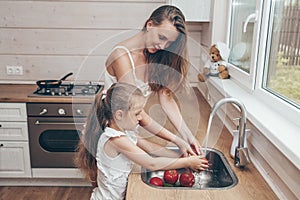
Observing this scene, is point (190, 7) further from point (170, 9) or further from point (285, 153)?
point (285, 153)

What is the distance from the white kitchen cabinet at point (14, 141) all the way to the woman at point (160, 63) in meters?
1.26

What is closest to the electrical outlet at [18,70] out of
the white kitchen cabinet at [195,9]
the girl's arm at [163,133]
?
the white kitchen cabinet at [195,9]

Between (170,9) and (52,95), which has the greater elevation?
(170,9)

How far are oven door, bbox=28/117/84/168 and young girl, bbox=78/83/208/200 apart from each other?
4.06 ft

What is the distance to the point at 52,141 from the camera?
2.53 metres

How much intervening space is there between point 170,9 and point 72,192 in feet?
5.87

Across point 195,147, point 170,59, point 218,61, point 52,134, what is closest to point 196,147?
point 195,147

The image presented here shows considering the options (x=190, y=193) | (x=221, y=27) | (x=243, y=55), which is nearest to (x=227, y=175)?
(x=190, y=193)

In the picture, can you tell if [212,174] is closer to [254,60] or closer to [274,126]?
[274,126]

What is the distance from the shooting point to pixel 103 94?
1.32 meters

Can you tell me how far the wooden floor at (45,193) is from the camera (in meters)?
2.50

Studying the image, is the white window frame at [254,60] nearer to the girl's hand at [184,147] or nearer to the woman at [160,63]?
the woman at [160,63]

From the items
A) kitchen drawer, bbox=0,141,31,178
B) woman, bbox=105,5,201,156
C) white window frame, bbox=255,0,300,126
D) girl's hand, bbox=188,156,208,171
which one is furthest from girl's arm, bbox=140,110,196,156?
kitchen drawer, bbox=0,141,31,178

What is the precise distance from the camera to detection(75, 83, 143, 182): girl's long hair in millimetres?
1222
